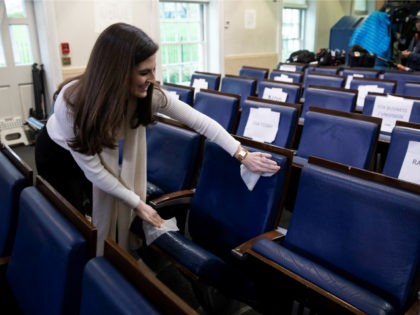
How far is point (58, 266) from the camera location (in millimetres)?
842

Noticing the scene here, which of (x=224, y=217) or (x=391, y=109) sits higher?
(x=391, y=109)

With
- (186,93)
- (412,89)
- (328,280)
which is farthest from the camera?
(186,93)

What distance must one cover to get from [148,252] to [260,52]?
5.70 meters

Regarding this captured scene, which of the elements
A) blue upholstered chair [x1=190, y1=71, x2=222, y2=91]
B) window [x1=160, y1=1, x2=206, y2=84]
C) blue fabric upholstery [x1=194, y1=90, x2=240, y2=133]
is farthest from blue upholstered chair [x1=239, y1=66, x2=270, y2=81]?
blue fabric upholstery [x1=194, y1=90, x2=240, y2=133]

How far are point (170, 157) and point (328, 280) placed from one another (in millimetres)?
973

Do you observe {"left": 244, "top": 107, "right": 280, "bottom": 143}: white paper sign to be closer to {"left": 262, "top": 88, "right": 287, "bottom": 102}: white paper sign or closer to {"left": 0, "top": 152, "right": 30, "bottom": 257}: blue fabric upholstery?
{"left": 262, "top": 88, "right": 287, "bottom": 102}: white paper sign

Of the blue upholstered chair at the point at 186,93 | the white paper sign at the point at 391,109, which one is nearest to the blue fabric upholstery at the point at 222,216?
the white paper sign at the point at 391,109

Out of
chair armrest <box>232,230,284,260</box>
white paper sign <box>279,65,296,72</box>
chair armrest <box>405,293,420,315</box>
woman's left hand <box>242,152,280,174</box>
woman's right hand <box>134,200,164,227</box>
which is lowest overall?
chair armrest <box>405,293,420,315</box>

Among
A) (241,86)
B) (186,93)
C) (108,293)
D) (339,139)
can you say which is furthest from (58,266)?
(241,86)

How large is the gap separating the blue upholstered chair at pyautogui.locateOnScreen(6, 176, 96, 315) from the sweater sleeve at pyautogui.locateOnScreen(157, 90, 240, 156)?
0.54 m

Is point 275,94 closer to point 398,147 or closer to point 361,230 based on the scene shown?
point 398,147

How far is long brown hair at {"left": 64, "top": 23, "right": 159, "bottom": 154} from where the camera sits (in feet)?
3.45

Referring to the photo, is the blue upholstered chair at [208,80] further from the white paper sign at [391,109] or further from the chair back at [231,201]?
the chair back at [231,201]

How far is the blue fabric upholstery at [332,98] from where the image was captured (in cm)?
265
